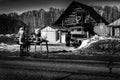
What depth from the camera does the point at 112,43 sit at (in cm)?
1329

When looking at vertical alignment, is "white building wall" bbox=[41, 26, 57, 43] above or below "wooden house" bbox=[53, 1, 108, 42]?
below

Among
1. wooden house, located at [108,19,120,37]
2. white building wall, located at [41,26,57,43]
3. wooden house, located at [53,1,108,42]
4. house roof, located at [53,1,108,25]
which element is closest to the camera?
wooden house, located at [108,19,120,37]

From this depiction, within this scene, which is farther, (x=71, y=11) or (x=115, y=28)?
(x=71, y=11)

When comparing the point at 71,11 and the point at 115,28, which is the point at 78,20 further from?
the point at 115,28

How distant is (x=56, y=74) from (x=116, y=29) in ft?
58.3

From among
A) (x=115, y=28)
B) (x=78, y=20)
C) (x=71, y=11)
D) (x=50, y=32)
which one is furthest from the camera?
(x=50, y=32)

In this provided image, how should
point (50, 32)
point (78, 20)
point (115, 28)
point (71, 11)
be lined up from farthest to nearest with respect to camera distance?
1. point (50, 32)
2. point (71, 11)
3. point (78, 20)
4. point (115, 28)

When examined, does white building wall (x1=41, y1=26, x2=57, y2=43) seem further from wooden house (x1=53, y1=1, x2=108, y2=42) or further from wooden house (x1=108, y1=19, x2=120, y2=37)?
wooden house (x1=108, y1=19, x2=120, y2=37)

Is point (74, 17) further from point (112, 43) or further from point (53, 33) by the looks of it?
point (112, 43)

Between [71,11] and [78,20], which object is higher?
[71,11]

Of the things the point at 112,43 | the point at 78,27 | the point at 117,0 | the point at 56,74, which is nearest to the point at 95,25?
the point at 78,27

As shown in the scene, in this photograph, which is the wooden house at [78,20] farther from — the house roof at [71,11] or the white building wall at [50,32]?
the white building wall at [50,32]

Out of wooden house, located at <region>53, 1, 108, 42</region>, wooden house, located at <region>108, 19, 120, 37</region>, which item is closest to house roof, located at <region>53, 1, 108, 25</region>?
wooden house, located at <region>53, 1, 108, 42</region>

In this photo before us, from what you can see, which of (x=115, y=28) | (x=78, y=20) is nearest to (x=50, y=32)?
(x=78, y=20)
